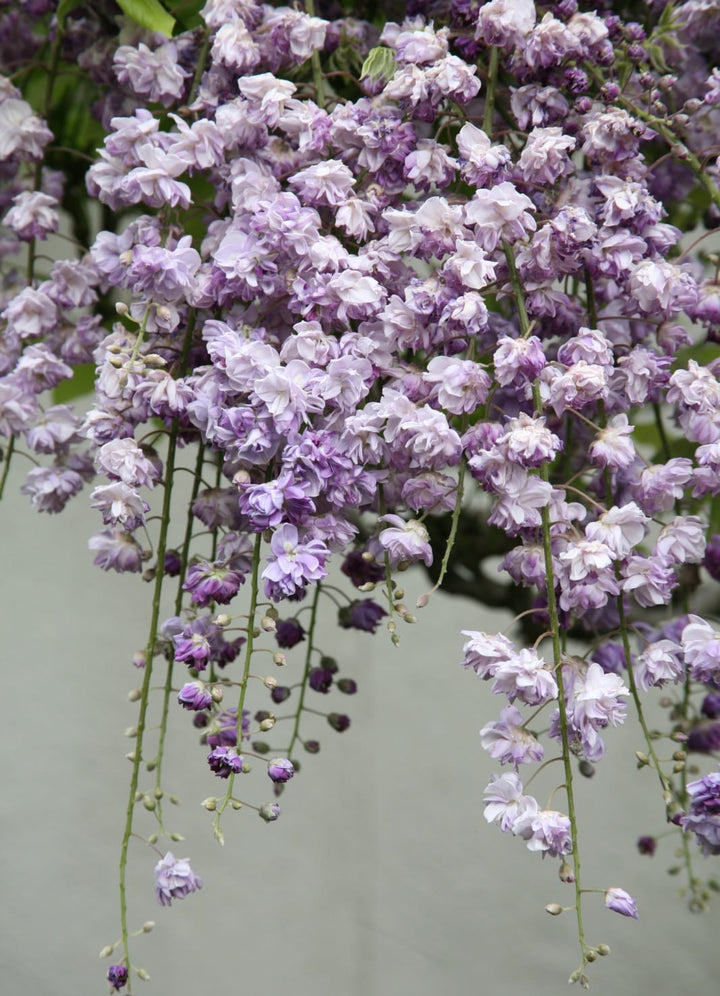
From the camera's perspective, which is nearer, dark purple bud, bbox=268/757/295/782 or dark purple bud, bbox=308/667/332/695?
dark purple bud, bbox=268/757/295/782

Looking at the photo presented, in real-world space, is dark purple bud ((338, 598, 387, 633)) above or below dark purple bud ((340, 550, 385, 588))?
A: below

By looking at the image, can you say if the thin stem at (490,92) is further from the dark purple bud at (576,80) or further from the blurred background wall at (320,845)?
the blurred background wall at (320,845)

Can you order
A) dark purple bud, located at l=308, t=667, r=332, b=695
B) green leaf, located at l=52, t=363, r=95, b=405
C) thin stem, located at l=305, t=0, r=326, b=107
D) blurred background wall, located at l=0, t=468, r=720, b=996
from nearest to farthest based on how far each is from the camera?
thin stem, located at l=305, t=0, r=326, b=107, dark purple bud, located at l=308, t=667, r=332, b=695, green leaf, located at l=52, t=363, r=95, b=405, blurred background wall, located at l=0, t=468, r=720, b=996

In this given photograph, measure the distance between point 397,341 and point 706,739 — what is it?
352mm

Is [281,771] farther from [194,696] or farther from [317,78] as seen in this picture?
[317,78]

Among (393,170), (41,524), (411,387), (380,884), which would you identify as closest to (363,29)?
(393,170)

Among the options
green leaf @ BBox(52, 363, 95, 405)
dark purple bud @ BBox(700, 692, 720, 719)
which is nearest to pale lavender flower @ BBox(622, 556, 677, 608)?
dark purple bud @ BBox(700, 692, 720, 719)

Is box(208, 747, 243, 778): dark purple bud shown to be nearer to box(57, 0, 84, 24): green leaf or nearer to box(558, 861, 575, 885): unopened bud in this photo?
box(558, 861, 575, 885): unopened bud

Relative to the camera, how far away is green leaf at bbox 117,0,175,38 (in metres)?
0.62

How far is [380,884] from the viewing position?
167 cm

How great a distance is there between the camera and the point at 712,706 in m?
0.73

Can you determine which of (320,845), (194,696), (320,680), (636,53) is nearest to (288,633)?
(320,680)

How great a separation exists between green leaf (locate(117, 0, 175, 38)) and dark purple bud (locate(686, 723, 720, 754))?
1.71 ft

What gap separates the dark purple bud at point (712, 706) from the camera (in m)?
0.73
